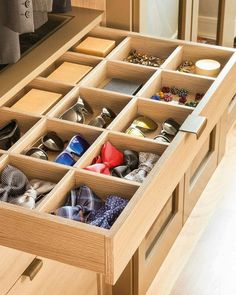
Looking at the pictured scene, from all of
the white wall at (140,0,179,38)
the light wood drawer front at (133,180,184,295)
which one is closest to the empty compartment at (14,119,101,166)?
the light wood drawer front at (133,180,184,295)

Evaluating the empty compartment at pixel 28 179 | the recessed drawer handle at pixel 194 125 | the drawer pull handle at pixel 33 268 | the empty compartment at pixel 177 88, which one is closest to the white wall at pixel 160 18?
the empty compartment at pixel 177 88

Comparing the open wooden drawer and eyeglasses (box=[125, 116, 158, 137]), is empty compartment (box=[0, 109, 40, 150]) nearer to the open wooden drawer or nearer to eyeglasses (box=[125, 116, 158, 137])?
the open wooden drawer

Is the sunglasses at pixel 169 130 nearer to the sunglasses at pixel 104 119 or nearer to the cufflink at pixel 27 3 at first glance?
the sunglasses at pixel 104 119

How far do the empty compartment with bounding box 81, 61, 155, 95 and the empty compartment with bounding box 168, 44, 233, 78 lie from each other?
0.10 meters

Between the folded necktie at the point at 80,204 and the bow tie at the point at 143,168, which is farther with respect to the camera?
the bow tie at the point at 143,168

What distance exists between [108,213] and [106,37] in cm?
89

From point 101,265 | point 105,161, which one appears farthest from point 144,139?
point 101,265

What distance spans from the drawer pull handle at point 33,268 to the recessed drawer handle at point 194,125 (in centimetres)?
47

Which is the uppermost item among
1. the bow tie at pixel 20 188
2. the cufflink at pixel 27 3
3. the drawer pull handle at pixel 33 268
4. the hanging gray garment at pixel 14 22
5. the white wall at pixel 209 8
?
the cufflink at pixel 27 3

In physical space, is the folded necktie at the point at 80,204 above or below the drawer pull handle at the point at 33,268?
above

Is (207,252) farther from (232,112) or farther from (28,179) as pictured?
(28,179)

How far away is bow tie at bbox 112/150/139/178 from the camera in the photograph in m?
1.73

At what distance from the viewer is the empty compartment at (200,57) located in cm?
214

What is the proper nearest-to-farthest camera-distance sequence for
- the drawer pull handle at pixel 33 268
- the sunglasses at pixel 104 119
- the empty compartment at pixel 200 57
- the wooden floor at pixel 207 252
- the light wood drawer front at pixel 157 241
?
the drawer pull handle at pixel 33 268 < the sunglasses at pixel 104 119 < the light wood drawer front at pixel 157 241 < the empty compartment at pixel 200 57 < the wooden floor at pixel 207 252
